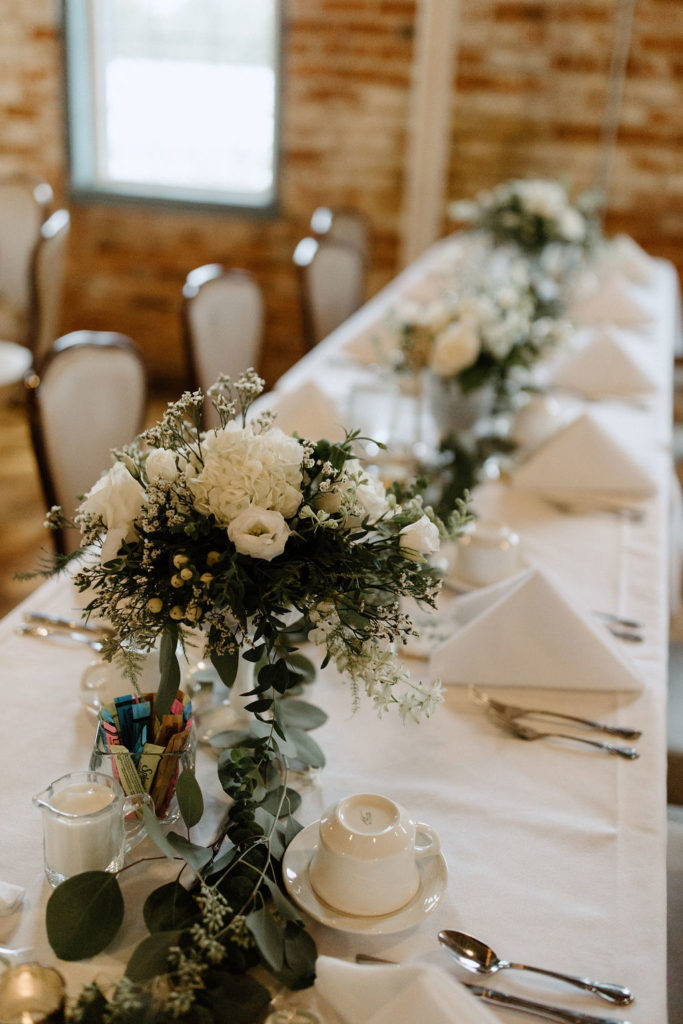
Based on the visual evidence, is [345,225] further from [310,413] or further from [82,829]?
[82,829]

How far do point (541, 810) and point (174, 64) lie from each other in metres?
4.78

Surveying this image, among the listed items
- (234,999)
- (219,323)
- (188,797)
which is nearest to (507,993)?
(234,999)

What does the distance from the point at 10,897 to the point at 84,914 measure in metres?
0.11

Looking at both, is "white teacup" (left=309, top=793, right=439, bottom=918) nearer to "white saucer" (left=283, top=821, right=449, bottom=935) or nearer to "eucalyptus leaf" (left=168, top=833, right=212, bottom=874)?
"white saucer" (left=283, top=821, right=449, bottom=935)

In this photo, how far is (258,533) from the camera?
99cm

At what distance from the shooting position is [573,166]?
183 inches

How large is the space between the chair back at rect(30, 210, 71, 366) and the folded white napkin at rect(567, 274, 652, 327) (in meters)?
2.00

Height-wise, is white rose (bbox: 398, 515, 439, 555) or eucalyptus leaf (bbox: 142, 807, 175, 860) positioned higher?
white rose (bbox: 398, 515, 439, 555)

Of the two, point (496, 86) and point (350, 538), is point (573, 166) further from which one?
point (350, 538)

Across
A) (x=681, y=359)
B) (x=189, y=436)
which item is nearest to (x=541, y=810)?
(x=189, y=436)

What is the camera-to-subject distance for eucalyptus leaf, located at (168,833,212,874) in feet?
3.20

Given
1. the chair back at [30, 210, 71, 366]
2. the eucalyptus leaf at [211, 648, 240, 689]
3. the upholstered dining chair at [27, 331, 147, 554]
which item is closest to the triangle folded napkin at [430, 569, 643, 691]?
the eucalyptus leaf at [211, 648, 240, 689]

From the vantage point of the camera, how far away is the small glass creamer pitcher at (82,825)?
967 millimetres

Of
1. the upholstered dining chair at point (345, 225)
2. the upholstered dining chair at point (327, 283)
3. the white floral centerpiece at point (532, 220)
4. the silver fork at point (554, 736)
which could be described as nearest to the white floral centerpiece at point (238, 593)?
the silver fork at point (554, 736)
